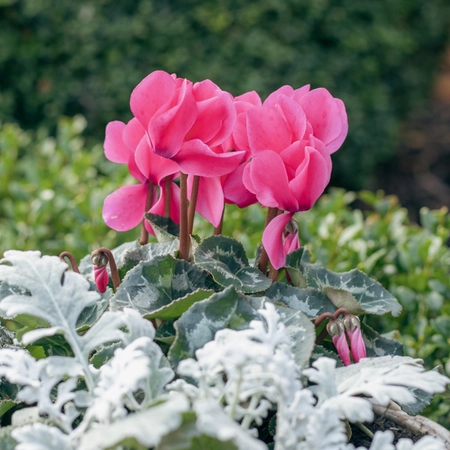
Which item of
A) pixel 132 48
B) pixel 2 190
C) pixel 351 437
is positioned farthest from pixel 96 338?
pixel 132 48

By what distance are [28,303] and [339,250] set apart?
122cm

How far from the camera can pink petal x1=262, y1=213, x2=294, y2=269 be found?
49.8 inches

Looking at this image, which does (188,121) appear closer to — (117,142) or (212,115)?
(212,115)

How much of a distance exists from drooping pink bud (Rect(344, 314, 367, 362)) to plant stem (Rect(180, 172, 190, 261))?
33cm

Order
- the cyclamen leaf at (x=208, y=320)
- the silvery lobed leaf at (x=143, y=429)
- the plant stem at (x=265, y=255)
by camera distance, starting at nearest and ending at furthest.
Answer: the silvery lobed leaf at (x=143, y=429) → the cyclamen leaf at (x=208, y=320) → the plant stem at (x=265, y=255)

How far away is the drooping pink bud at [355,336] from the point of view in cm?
118

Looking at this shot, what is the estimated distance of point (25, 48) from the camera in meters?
4.06

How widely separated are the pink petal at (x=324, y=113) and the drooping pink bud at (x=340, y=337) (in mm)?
320

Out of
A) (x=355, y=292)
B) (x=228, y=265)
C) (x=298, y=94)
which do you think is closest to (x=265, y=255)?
(x=228, y=265)

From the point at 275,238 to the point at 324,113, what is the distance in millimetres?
234

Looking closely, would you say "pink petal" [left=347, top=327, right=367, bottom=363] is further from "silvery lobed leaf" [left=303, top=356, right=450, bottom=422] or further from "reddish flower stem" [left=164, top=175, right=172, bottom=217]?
"reddish flower stem" [left=164, top=175, right=172, bottom=217]

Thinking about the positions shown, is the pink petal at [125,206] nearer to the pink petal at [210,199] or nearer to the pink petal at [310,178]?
the pink petal at [210,199]

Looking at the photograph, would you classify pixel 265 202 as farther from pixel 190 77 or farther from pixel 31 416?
pixel 190 77

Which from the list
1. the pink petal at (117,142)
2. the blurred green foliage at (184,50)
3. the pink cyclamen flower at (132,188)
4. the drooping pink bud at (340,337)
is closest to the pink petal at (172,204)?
the pink cyclamen flower at (132,188)
